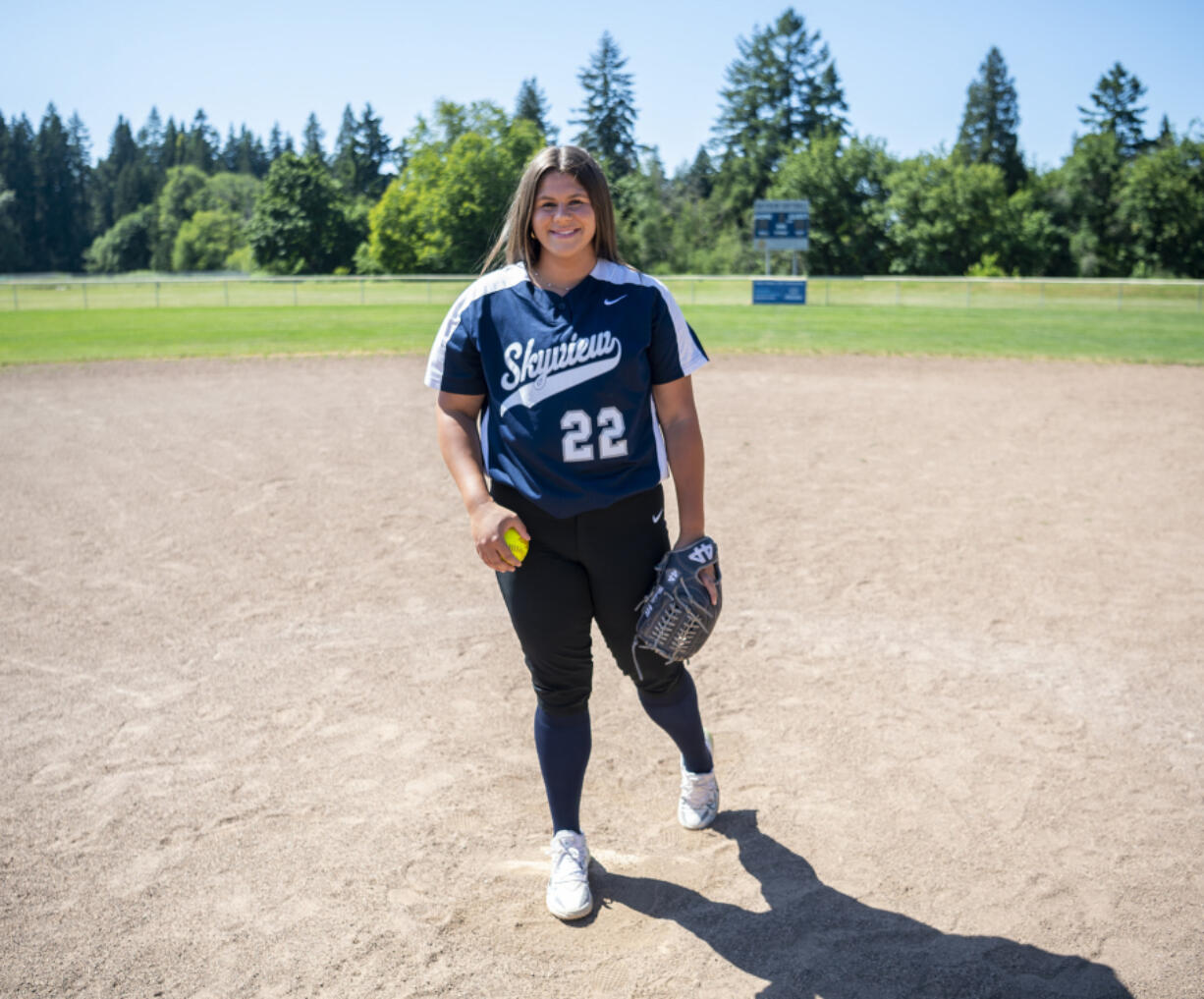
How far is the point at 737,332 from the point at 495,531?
1875 cm

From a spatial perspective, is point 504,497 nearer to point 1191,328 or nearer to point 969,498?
point 969,498

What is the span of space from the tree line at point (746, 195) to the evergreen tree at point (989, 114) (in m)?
0.15

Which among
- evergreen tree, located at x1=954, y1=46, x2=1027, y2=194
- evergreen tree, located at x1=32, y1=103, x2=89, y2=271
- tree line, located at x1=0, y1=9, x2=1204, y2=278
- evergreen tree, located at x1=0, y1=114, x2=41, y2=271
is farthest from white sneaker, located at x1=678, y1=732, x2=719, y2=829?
evergreen tree, located at x1=32, y1=103, x2=89, y2=271

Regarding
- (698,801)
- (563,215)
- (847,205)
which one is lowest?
(698,801)

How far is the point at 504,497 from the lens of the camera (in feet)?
9.16

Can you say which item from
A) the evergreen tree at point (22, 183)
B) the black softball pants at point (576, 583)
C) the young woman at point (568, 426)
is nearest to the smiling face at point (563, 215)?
the young woman at point (568, 426)

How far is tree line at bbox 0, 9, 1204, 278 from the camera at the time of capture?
5153cm

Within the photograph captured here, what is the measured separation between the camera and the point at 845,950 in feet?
8.66

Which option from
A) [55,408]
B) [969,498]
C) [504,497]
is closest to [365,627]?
[504,497]

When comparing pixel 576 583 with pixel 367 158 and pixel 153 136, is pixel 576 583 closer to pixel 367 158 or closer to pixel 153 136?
pixel 367 158

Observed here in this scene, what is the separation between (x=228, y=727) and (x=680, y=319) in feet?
8.34

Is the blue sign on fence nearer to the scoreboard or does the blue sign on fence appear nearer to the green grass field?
the green grass field

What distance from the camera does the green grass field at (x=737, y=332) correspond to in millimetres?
17219

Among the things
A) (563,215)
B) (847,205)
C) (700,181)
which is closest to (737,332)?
(563,215)
